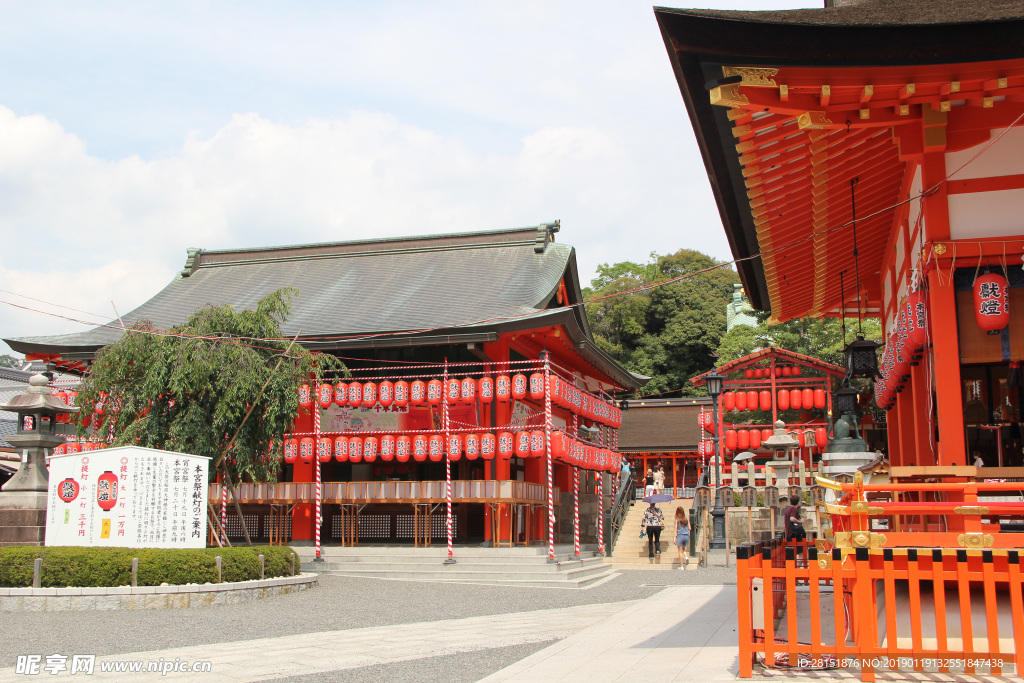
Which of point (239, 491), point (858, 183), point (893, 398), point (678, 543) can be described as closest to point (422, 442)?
point (239, 491)

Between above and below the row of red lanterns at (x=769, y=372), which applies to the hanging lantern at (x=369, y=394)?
below

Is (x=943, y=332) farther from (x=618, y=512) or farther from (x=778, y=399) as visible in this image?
(x=778, y=399)

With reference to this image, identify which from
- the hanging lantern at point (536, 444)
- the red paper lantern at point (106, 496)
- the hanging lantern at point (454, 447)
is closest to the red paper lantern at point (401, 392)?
the hanging lantern at point (454, 447)

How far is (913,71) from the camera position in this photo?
737 cm

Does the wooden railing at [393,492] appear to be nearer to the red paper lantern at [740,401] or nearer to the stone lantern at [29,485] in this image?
the stone lantern at [29,485]

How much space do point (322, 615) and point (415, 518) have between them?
9215 millimetres

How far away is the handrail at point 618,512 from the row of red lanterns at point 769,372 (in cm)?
554

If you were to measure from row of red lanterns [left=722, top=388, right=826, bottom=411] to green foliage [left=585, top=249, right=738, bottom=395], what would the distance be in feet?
58.4

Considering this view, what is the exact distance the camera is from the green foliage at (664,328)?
157 ft

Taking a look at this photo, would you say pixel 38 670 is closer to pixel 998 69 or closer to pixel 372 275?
pixel 998 69

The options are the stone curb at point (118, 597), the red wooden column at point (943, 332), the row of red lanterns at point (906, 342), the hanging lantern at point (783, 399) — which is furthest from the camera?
the hanging lantern at point (783, 399)

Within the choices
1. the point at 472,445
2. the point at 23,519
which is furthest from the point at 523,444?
the point at 23,519

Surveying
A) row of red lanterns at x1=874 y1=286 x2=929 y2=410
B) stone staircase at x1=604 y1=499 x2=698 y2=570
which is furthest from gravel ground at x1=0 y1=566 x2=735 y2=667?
row of red lanterns at x1=874 y1=286 x2=929 y2=410

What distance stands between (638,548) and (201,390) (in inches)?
490
